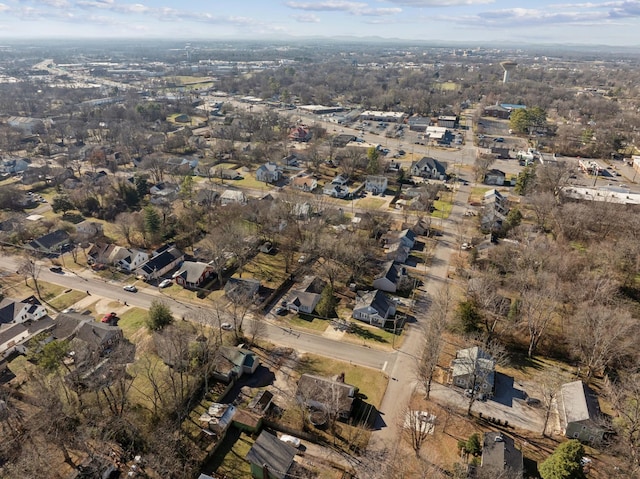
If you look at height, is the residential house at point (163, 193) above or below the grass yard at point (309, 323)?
above

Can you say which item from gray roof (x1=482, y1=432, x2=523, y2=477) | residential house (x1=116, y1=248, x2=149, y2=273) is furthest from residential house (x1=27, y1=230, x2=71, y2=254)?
gray roof (x1=482, y1=432, x2=523, y2=477)

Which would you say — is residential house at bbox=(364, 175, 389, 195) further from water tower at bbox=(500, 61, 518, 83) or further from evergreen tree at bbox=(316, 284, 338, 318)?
water tower at bbox=(500, 61, 518, 83)

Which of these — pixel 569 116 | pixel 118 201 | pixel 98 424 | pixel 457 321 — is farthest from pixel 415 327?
pixel 569 116

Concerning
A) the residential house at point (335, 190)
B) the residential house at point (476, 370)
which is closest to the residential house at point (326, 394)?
the residential house at point (476, 370)

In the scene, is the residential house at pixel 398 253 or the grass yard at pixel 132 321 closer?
the grass yard at pixel 132 321

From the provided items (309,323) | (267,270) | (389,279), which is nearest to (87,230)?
(267,270)

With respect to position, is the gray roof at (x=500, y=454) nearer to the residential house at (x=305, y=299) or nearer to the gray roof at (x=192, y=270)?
the residential house at (x=305, y=299)

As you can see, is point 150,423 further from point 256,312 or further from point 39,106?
point 39,106
